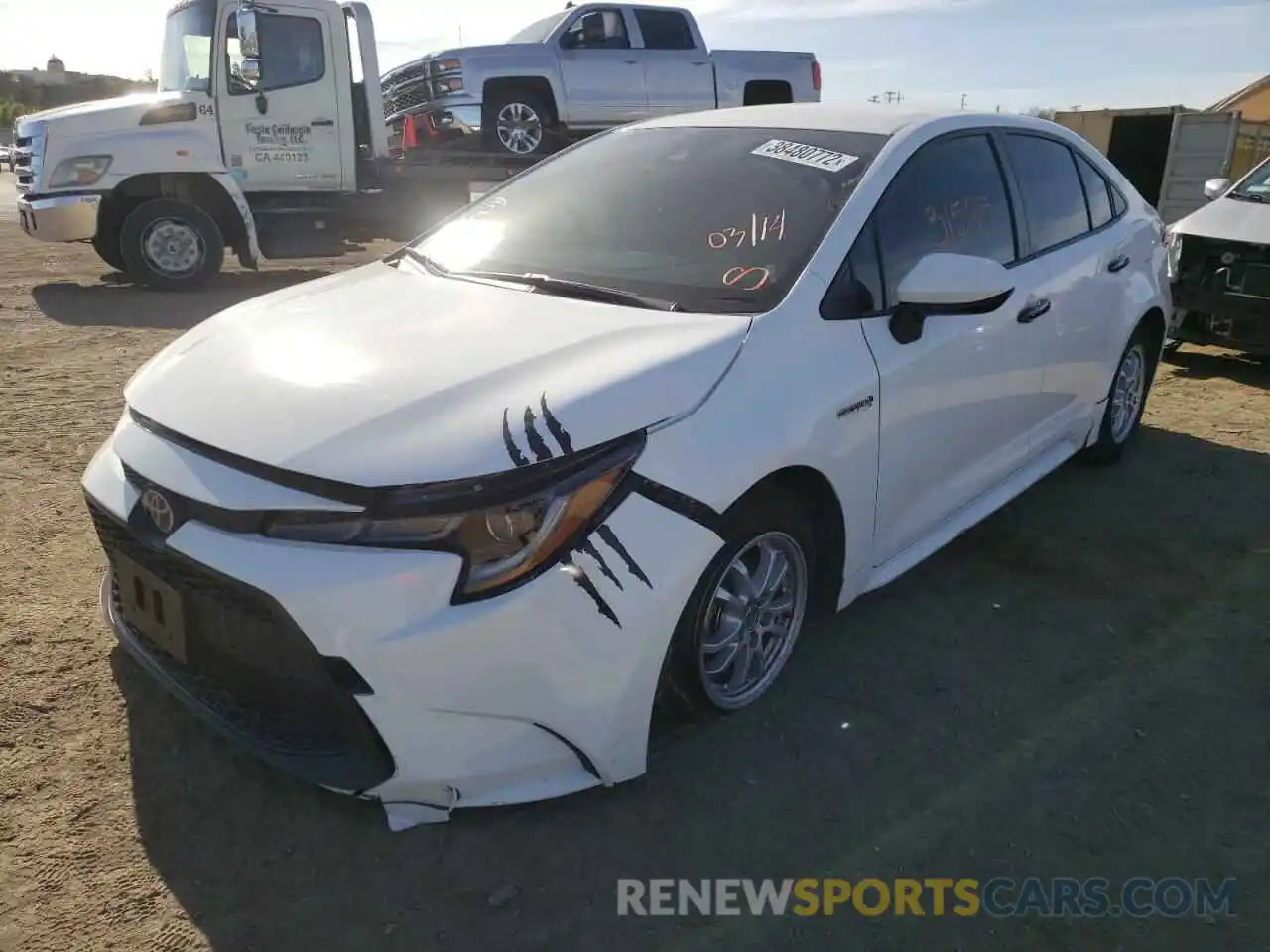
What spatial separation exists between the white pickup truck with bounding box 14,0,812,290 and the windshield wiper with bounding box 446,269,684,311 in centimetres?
744

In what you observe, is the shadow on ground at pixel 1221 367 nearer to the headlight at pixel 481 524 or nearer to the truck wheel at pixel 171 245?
the headlight at pixel 481 524

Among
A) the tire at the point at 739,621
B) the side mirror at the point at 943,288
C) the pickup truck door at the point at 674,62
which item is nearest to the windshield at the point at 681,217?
the side mirror at the point at 943,288

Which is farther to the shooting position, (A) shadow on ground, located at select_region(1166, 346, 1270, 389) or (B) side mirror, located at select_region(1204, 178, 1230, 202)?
(B) side mirror, located at select_region(1204, 178, 1230, 202)

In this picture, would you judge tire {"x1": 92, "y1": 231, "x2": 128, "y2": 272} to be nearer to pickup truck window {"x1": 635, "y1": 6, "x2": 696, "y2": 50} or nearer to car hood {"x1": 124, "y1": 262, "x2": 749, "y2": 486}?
pickup truck window {"x1": 635, "y1": 6, "x2": 696, "y2": 50}

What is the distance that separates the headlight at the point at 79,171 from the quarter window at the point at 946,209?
8.27 meters

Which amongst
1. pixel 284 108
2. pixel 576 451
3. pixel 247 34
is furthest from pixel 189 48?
pixel 576 451

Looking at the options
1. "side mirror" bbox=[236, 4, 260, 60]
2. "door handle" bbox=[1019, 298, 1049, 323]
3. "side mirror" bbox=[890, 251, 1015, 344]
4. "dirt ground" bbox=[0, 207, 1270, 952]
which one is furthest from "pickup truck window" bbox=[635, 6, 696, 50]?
"side mirror" bbox=[890, 251, 1015, 344]

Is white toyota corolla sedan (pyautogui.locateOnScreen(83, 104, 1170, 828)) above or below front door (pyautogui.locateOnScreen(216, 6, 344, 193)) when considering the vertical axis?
below

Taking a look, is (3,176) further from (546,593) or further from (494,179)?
(546,593)

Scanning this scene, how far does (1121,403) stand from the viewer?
472 centimetres

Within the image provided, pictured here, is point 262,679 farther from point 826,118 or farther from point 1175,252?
point 1175,252

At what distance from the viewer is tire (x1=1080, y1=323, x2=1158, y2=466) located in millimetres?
4575

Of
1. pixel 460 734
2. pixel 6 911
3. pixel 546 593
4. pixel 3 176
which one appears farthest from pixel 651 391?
pixel 3 176

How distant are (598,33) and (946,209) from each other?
9139mm
